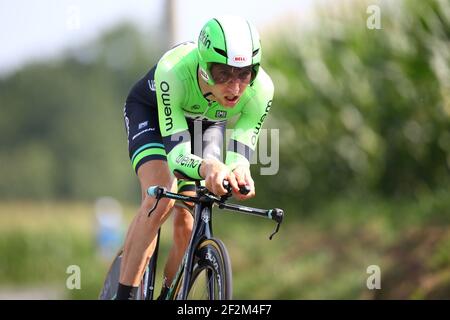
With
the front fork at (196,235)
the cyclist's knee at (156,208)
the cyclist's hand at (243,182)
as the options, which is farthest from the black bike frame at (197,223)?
the cyclist's knee at (156,208)

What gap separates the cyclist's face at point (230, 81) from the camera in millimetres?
5965

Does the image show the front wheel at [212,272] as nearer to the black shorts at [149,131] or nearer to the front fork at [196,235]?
the front fork at [196,235]

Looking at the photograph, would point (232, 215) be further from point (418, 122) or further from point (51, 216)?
point (51, 216)

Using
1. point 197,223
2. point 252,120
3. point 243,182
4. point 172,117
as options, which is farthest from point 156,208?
point 243,182

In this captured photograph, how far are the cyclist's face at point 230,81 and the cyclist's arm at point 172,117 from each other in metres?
0.36


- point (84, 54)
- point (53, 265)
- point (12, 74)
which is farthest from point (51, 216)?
point (84, 54)

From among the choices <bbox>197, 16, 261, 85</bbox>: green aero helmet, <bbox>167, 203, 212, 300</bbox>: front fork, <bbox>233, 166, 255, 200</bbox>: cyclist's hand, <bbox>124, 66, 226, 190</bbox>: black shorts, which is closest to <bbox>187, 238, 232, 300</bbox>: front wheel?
<bbox>167, 203, 212, 300</bbox>: front fork

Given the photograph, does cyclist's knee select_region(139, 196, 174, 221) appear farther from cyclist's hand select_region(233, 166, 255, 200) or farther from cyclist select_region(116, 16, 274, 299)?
cyclist's hand select_region(233, 166, 255, 200)

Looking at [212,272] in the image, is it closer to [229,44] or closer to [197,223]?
[197,223]

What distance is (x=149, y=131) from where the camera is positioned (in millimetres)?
6918

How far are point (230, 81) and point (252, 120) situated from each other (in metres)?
0.59

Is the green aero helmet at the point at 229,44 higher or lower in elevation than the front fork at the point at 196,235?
higher

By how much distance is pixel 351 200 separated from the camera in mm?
14812

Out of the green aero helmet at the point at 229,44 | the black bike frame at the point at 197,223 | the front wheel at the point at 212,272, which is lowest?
the front wheel at the point at 212,272
